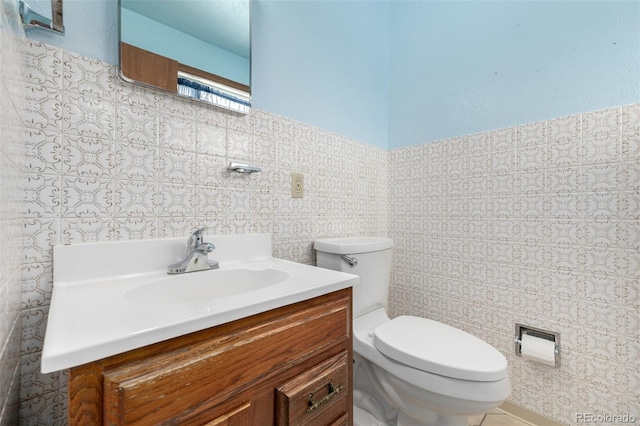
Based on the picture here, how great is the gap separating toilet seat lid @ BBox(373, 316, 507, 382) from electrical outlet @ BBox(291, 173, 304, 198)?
2.12 ft

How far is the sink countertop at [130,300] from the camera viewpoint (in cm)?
40

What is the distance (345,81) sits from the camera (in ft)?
4.89

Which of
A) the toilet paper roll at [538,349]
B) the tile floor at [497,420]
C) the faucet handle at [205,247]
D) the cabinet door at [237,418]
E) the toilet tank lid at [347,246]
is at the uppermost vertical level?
the faucet handle at [205,247]

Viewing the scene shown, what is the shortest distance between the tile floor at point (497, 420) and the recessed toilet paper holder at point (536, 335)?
29 cm

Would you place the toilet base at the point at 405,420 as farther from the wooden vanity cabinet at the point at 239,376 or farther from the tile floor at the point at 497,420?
the wooden vanity cabinet at the point at 239,376

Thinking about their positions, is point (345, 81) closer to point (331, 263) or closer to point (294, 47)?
point (294, 47)

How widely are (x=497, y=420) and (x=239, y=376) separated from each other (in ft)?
4.31

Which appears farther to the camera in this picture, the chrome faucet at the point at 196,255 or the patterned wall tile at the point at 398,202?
the chrome faucet at the point at 196,255

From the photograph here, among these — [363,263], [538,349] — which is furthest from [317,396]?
[538,349]

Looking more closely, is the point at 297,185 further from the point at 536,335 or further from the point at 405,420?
the point at 536,335

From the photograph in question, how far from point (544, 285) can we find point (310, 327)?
1090mm

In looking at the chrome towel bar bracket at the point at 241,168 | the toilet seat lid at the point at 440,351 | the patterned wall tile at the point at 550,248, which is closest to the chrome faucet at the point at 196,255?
the chrome towel bar bracket at the point at 241,168

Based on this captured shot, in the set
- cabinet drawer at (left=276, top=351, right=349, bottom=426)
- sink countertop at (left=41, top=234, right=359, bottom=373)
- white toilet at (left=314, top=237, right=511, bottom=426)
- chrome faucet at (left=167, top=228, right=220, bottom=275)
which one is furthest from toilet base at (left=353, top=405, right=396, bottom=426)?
chrome faucet at (left=167, top=228, right=220, bottom=275)

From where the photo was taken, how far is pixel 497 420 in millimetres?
1223
